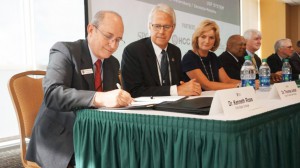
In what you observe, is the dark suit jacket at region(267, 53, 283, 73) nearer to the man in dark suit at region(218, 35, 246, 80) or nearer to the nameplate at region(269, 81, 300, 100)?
the man in dark suit at region(218, 35, 246, 80)

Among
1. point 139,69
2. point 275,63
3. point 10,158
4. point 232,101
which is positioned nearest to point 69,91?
point 232,101

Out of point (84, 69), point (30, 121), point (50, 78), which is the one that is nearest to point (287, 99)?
point (84, 69)

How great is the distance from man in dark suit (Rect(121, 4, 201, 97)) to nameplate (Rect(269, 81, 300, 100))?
61cm

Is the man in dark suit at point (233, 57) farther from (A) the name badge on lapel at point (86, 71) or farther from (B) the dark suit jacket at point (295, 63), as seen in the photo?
(A) the name badge on lapel at point (86, 71)

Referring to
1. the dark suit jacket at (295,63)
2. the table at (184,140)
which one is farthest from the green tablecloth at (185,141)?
the dark suit jacket at (295,63)

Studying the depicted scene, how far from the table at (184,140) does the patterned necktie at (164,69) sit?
3.01ft

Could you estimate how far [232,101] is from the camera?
3.46ft

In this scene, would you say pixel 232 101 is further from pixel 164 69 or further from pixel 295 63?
pixel 295 63

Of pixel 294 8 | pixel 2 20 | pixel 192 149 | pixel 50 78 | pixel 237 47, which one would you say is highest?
pixel 294 8

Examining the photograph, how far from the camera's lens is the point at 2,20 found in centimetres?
324

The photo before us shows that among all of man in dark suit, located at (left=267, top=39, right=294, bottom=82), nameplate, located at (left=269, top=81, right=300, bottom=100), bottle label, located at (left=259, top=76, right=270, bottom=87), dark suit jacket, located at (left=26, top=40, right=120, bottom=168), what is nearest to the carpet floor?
dark suit jacket, located at (left=26, top=40, right=120, bottom=168)

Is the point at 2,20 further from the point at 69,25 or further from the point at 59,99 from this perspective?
the point at 59,99

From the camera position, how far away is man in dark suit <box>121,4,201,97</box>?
6.64ft

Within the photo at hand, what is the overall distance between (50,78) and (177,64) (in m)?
1.12
